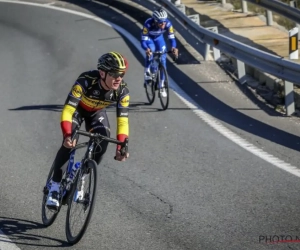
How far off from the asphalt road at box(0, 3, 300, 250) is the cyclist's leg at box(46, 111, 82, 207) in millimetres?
340

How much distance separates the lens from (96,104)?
7.93 meters

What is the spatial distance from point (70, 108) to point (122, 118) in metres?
0.55

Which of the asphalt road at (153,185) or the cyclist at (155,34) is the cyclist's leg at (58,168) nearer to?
the asphalt road at (153,185)

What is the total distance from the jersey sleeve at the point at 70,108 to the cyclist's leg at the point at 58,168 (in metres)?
0.39

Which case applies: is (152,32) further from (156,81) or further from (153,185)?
(153,185)

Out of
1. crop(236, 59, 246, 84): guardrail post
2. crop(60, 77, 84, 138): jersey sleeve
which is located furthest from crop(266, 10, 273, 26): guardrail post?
crop(60, 77, 84, 138): jersey sleeve

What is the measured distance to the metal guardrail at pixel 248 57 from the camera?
1236cm

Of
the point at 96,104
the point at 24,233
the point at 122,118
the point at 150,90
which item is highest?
the point at 96,104

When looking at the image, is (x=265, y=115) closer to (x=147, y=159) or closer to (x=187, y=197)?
(x=147, y=159)

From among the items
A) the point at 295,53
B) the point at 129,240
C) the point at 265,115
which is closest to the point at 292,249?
the point at 129,240

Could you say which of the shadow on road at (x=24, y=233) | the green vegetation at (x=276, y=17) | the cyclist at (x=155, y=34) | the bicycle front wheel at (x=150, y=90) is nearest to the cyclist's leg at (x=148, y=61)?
the cyclist at (x=155, y=34)

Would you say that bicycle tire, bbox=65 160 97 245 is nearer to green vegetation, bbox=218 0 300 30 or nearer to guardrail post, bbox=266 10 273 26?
guardrail post, bbox=266 10 273 26

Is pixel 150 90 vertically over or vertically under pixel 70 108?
under

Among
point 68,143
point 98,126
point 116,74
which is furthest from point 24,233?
point 116,74
